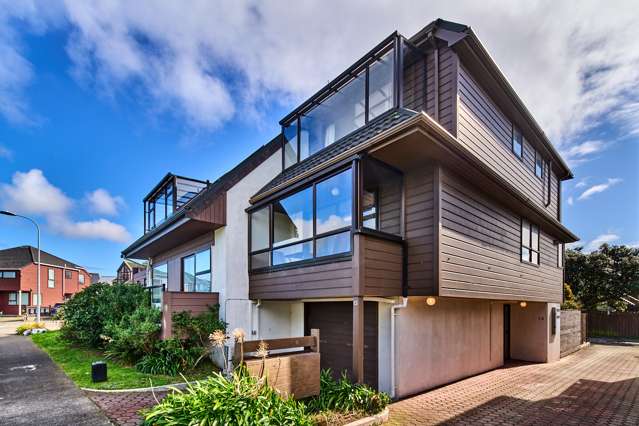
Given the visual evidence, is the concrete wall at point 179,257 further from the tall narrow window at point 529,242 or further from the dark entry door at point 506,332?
the dark entry door at point 506,332

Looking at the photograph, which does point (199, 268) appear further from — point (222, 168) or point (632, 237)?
point (632, 237)

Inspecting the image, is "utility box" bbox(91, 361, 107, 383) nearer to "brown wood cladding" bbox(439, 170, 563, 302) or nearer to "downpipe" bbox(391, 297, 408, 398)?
"downpipe" bbox(391, 297, 408, 398)

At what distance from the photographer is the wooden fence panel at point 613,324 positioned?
63.0 ft

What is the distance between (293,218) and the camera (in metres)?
9.04

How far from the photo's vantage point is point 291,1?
880 centimetres

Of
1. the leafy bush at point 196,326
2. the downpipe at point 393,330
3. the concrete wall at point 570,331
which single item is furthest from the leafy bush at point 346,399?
the concrete wall at point 570,331

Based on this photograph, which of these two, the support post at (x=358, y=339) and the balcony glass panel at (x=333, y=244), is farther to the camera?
the balcony glass panel at (x=333, y=244)

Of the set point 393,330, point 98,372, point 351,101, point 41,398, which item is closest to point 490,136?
point 351,101

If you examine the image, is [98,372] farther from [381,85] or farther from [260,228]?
[381,85]

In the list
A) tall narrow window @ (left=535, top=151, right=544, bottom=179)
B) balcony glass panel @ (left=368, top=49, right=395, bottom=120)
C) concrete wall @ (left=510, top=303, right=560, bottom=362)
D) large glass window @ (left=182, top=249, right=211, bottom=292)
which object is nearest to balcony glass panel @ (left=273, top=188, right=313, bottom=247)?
balcony glass panel @ (left=368, top=49, right=395, bottom=120)

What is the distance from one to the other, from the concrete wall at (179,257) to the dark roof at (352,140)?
240 centimetres

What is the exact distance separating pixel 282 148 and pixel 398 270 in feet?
18.7

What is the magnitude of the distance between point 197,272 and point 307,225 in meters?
5.56

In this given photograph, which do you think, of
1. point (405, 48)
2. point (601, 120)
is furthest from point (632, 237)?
point (405, 48)
